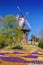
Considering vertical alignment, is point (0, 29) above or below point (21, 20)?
below

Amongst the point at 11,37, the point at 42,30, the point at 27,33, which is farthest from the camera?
the point at 42,30

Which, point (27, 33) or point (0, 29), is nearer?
point (0, 29)

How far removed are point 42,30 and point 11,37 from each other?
41.9 metres

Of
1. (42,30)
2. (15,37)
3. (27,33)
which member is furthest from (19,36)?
(42,30)

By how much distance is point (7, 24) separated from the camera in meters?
69.8

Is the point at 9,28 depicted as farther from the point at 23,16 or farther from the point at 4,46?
the point at 23,16

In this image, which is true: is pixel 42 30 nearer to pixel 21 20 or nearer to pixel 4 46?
pixel 21 20

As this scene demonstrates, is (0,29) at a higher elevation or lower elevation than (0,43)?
higher

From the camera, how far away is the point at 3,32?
6912 cm

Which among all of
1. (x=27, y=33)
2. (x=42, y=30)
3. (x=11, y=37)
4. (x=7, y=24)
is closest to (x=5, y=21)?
(x=7, y=24)

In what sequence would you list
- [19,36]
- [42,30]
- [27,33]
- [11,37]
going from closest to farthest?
[11,37] → [19,36] → [27,33] → [42,30]

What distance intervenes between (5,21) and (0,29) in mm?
3013

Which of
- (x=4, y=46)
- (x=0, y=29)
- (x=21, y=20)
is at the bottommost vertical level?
(x=4, y=46)

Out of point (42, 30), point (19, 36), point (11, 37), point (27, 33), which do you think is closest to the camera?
point (11, 37)
